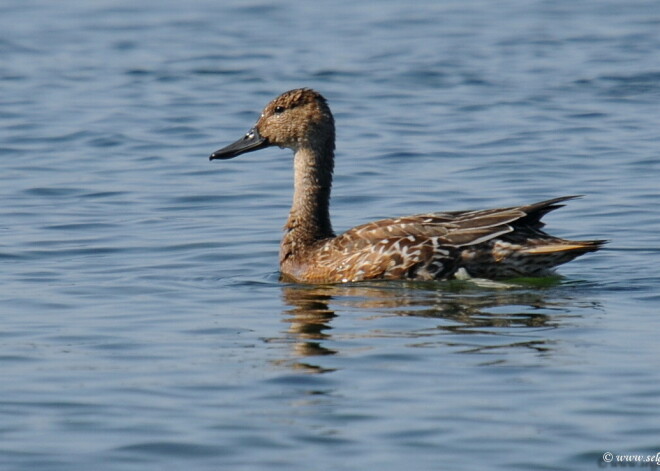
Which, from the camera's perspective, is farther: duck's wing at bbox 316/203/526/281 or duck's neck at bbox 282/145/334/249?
duck's neck at bbox 282/145/334/249

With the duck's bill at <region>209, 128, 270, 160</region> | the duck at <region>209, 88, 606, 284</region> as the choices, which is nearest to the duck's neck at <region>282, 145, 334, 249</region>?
the duck at <region>209, 88, 606, 284</region>

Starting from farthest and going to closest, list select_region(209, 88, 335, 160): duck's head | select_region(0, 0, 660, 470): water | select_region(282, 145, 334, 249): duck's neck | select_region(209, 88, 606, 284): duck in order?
1. select_region(209, 88, 335, 160): duck's head
2. select_region(282, 145, 334, 249): duck's neck
3. select_region(209, 88, 606, 284): duck
4. select_region(0, 0, 660, 470): water

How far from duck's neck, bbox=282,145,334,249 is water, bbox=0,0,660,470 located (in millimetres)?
518

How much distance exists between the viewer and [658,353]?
902 centimetres

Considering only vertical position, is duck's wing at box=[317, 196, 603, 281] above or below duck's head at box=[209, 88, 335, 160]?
below

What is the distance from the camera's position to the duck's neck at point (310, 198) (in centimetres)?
1212

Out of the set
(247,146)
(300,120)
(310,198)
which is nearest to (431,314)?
(310,198)

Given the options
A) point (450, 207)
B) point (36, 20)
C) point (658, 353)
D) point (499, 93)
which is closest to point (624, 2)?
point (499, 93)

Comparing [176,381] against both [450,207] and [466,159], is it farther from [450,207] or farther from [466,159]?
[466,159]

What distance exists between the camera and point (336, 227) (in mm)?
13773

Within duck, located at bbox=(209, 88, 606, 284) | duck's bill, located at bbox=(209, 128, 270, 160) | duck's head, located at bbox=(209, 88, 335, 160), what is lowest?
duck, located at bbox=(209, 88, 606, 284)

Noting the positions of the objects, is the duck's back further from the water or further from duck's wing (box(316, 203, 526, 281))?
the water

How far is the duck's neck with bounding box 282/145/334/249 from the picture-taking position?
12125mm

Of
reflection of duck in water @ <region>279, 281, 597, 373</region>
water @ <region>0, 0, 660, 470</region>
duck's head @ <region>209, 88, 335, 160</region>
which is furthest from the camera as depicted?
duck's head @ <region>209, 88, 335, 160</region>
